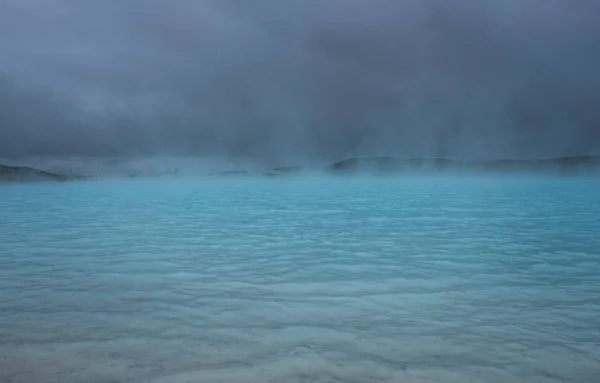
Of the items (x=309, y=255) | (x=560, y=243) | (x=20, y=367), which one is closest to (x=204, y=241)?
(x=309, y=255)

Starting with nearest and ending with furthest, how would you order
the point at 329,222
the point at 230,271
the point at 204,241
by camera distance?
1. the point at 230,271
2. the point at 204,241
3. the point at 329,222

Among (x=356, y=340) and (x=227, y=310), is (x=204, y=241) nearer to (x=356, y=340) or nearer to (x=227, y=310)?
(x=227, y=310)

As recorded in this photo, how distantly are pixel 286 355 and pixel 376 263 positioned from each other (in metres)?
7.33

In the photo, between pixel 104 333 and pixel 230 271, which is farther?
pixel 230 271

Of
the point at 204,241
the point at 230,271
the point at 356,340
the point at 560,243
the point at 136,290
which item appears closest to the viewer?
the point at 356,340

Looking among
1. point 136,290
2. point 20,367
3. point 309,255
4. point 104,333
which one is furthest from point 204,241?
point 20,367

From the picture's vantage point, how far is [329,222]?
2564cm

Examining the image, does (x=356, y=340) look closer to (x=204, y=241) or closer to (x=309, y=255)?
(x=309, y=255)

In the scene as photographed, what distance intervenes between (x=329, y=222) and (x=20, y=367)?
20.1 metres

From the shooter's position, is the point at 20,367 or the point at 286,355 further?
the point at 286,355

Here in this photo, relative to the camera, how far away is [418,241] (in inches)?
714

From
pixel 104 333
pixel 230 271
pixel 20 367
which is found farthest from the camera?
pixel 230 271

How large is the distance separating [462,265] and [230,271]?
6.79 m

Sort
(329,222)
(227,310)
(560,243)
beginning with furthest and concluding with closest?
(329,222)
(560,243)
(227,310)
